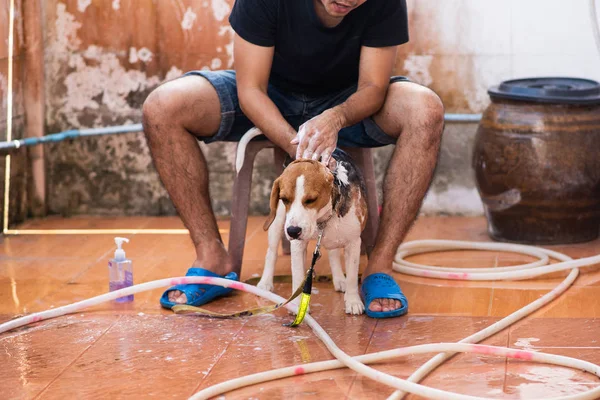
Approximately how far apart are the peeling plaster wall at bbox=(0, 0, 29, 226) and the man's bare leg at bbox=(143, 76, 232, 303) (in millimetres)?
1230

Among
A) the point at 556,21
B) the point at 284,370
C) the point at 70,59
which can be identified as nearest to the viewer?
the point at 284,370

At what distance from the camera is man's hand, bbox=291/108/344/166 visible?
2.67 metres

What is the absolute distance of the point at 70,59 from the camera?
4262 mm

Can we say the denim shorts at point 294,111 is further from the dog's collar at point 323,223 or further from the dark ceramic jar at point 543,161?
the dark ceramic jar at point 543,161

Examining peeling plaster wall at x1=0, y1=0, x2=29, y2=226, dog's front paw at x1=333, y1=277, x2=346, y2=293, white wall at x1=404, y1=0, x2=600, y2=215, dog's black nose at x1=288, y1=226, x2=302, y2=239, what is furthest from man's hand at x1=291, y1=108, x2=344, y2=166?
peeling plaster wall at x1=0, y1=0, x2=29, y2=226

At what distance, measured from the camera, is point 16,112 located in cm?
419

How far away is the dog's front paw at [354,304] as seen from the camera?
281cm

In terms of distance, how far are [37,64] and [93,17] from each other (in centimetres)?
34

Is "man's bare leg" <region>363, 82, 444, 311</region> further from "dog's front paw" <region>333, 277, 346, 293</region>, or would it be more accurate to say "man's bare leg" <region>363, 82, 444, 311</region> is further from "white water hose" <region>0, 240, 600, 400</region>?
"white water hose" <region>0, 240, 600, 400</region>

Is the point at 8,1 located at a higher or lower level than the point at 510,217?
higher

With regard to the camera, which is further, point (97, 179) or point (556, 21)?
point (97, 179)

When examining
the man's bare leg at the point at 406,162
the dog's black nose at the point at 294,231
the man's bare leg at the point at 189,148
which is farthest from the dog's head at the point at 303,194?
the man's bare leg at the point at 189,148

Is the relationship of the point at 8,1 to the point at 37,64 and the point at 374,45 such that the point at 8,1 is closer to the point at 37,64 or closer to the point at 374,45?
the point at 37,64

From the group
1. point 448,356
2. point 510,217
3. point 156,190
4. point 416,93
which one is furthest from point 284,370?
point 156,190
